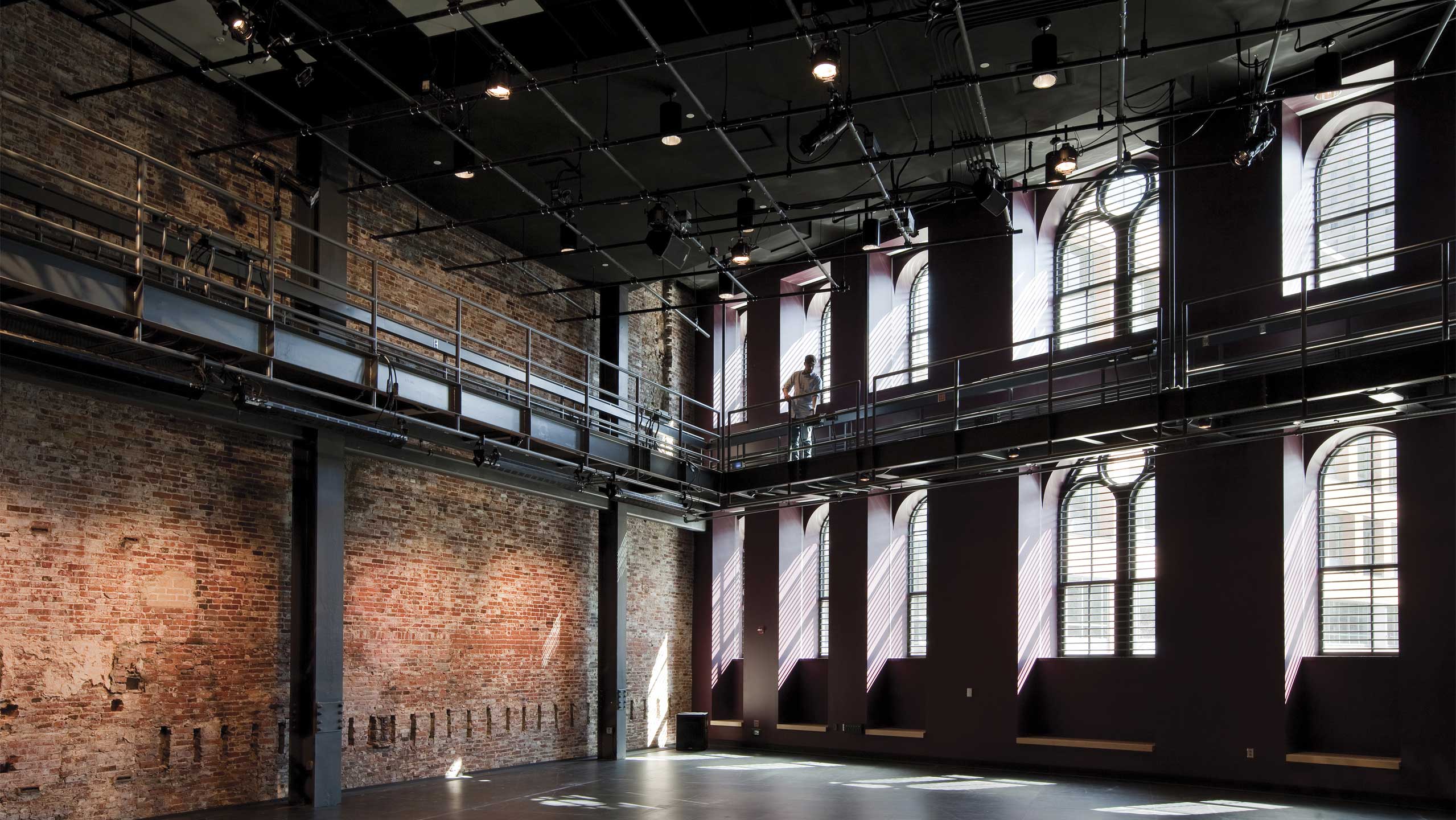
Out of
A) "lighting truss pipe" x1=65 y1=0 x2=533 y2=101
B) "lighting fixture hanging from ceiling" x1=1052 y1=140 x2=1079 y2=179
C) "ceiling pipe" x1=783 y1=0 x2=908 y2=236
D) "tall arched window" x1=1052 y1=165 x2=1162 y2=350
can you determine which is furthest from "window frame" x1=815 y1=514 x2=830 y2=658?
"lighting truss pipe" x1=65 y1=0 x2=533 y2=101

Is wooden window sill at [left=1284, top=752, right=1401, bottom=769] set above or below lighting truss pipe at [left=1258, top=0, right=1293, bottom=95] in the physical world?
below

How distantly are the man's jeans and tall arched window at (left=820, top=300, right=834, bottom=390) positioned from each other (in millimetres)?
1774

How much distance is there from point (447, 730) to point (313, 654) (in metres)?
3.64

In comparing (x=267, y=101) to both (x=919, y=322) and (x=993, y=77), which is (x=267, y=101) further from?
(x=919, y=322)

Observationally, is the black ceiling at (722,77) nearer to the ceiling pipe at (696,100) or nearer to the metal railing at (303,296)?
the ceiling pipe at (696,100)

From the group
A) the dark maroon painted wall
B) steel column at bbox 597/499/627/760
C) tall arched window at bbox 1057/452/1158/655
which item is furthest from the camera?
steel column at bbox 597/499/627/760

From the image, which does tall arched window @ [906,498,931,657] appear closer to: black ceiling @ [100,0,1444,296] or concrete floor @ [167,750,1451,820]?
concrete floor @ [167,750,1451,820]

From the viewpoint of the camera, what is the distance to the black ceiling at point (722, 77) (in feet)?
40.7

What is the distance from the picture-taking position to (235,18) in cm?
1037

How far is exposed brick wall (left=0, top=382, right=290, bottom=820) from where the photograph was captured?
10844 mm

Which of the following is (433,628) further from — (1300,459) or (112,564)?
(1300,459)

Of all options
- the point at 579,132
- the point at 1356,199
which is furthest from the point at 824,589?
the point at 1356,199

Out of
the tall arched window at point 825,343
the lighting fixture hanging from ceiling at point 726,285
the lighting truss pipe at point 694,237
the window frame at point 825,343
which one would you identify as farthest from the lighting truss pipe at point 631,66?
the tall arched window at point 825,343

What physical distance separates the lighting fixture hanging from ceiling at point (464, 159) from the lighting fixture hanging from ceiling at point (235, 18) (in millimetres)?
2828
